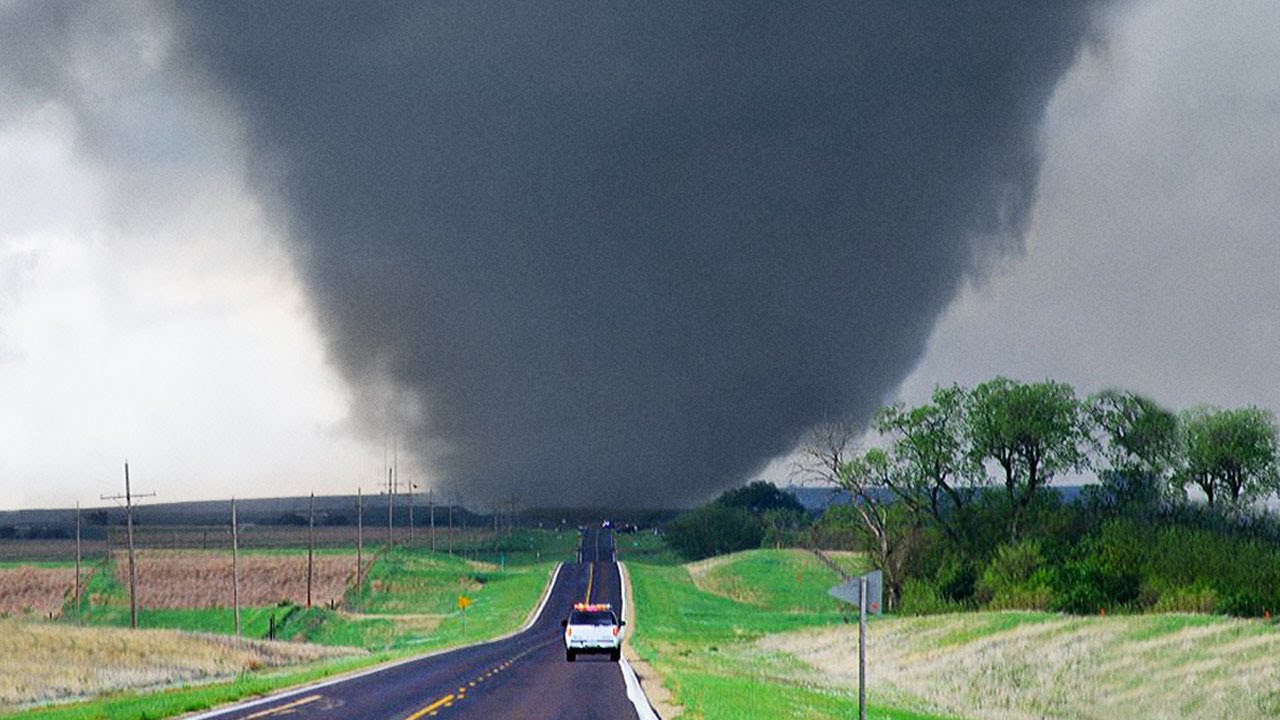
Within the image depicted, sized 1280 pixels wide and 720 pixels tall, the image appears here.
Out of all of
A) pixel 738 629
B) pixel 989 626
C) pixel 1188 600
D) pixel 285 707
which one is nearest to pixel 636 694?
pixel 285 707

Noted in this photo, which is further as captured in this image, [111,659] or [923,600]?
[923,600]

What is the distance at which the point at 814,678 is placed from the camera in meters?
59.4

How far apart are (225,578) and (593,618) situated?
380 feet

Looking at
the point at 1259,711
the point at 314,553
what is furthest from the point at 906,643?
the point at 314,553

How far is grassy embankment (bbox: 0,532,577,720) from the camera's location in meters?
42.1

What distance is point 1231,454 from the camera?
382 ft

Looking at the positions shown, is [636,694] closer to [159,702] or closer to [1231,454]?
[159,702]

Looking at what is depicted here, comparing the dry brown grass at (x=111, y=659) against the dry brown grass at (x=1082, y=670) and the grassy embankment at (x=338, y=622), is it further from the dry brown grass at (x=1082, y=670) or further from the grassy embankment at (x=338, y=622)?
the dry brown grass at (x=1082, y=670)

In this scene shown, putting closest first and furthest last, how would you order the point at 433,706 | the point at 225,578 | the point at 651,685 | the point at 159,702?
1. the point at 433,706
2. the point at 159,702
3. the point at 651,685
4. the point at 225,578

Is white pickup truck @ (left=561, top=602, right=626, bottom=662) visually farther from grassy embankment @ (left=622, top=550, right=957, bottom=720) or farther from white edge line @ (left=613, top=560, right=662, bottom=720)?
grassy embankment @ (left=622, top=550, right=957, bottom=720)

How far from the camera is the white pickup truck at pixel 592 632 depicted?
5972cm

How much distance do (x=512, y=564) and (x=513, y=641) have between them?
9845cm

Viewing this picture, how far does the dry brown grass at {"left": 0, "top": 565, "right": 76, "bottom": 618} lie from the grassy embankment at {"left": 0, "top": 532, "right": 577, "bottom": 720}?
4.03m

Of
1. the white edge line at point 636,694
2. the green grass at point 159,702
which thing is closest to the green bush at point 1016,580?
the white edge line at point 636,694
